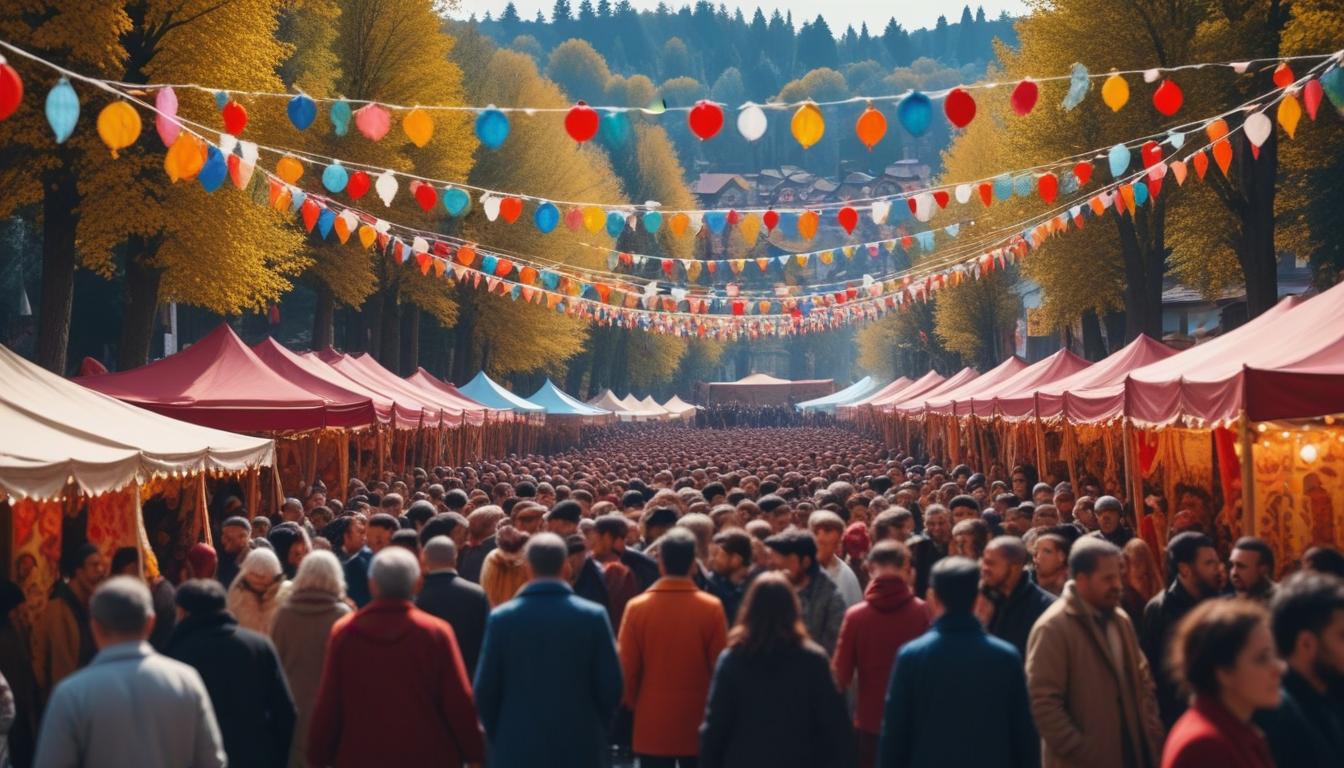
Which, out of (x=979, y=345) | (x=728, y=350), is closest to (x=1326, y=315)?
(x=979, y=345)

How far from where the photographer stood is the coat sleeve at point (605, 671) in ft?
20.1

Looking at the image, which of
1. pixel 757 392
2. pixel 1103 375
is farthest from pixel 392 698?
pixel 757 392

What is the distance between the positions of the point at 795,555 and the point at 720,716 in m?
1.92

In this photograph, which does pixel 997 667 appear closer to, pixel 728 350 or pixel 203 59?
pixel 203 59

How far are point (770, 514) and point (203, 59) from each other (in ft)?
43.3

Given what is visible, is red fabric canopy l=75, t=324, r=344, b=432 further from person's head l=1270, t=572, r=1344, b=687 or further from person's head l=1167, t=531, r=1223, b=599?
person's head l=1270, t=572, r=1344, b=687

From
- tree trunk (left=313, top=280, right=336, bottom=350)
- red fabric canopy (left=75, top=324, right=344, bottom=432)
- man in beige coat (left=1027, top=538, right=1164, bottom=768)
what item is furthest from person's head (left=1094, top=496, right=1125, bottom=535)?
tree trunk (left=313, top=280, right=336, bottom=350)

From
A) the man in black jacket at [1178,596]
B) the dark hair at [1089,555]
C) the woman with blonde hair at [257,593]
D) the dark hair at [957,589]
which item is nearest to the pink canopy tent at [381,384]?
the woman with blonde hair at [257,593]

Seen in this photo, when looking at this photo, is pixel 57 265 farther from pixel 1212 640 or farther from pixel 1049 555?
pixel 1212 640

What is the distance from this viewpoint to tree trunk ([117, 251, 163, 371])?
72.8 ft

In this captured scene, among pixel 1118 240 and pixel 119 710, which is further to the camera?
pixel 1118 240

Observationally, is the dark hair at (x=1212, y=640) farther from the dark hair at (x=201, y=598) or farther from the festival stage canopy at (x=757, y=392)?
the festival stage canopy at (x=757, y=392)

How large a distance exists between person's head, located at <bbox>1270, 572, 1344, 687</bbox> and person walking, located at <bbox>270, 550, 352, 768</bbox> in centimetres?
415

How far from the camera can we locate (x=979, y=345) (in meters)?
53.8
